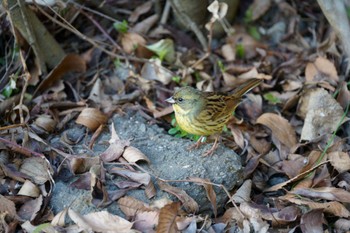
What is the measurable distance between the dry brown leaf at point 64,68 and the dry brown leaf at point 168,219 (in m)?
2.36

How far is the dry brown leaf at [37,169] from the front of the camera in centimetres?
472

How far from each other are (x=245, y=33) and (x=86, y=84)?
2.16 m

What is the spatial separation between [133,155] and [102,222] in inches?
31.8

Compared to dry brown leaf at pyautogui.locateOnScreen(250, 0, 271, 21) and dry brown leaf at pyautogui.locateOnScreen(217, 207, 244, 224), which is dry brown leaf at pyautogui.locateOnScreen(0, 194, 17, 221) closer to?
dry brown leaf at pyautogui.locateOnScreen(217, 207, 244, 224)

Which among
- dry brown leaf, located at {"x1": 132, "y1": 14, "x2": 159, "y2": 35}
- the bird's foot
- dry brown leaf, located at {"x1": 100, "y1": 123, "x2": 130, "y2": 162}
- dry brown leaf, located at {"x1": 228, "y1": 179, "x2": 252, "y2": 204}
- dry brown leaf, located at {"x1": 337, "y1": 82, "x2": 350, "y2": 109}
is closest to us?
dry brown leaf, located at {"x1": 228, "y1": 179, "x2": 252, "y2": 204}

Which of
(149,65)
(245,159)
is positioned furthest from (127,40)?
(245,159)

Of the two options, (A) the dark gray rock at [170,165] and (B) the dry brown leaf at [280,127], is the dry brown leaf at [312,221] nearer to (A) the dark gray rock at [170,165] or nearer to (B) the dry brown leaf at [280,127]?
(A) the dark gray rock at [170,165]

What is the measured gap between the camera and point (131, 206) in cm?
447

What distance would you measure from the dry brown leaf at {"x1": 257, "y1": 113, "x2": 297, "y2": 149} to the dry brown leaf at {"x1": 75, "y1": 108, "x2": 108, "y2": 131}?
161 centimetres

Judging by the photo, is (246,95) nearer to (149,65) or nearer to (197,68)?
(197,68)

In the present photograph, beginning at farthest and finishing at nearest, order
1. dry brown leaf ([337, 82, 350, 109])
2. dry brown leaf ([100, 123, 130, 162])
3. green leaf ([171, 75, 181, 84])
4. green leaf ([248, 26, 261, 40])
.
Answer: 1. green leaf ([248, 26, 261, 40])
2. green leaf ([171, 75, 181, 84])
3. dry brown leaf ([337, 82, 350, 109])
4. dry brown leaf ([100, 123, 130, 162])

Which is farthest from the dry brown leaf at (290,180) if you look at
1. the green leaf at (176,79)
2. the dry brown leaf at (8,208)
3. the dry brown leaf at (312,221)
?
the dry brown leaf at (8,208)

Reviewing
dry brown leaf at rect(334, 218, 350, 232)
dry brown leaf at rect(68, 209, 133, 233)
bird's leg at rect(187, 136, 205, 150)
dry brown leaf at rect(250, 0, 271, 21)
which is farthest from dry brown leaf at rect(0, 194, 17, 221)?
dry brown leaf at rect(250, 0, 271, 21)

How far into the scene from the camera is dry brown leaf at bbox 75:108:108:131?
5391 mm
